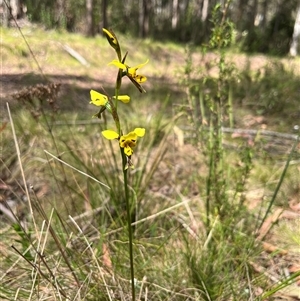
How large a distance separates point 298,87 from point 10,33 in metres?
4.21

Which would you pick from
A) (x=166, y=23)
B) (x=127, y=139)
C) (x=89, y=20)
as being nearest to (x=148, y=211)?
(x=127, y=139)

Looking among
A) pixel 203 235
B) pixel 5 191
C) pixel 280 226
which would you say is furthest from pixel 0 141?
pixel 280 226

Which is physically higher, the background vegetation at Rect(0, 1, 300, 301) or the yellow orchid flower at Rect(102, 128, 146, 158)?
the yellow orchid flower at Rect(102, 128, 146, 158)

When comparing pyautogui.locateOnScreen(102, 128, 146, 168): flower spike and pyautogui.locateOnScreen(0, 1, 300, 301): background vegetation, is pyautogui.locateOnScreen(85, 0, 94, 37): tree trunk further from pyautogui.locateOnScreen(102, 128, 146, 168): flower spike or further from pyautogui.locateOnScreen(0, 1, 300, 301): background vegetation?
pyautogui.locateOnScreen(102, 128, 146, 168): flower spike

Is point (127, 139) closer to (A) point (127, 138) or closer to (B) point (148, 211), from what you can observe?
(A) point (127, 138)

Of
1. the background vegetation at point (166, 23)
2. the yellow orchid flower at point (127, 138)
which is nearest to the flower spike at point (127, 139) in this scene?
the yellow orchid flower at point (127, 138)

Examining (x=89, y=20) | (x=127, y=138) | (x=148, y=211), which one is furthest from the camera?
(x=89, y=20)

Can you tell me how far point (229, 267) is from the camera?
1.30m

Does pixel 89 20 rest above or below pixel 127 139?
above

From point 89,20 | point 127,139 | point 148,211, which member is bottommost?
point 148,211

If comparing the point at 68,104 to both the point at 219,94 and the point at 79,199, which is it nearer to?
the point at 79,199

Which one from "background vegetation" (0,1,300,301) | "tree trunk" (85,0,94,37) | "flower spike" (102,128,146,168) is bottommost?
"background vegetation" (0,1,300,301)

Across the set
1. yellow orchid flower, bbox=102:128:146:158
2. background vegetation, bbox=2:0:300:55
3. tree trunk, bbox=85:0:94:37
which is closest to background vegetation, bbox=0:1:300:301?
yellow orchid flower, bbox=102:128:146:158

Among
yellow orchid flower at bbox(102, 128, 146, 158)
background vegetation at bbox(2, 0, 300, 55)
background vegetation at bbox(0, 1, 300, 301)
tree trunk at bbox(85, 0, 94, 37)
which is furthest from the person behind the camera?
tree trunk at bbox(85, 0, 94, 37)
